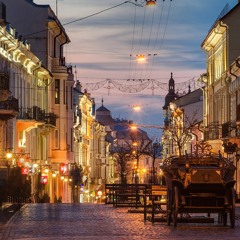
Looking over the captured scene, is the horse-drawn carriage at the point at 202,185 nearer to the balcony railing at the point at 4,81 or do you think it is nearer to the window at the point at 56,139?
the balcony railing at the point at 4,81

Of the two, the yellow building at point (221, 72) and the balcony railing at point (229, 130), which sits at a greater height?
the yellow building at point (221, 72)

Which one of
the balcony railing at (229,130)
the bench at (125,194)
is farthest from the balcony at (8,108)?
the balcony railing at (229,130)

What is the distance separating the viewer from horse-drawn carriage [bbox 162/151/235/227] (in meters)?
24.1

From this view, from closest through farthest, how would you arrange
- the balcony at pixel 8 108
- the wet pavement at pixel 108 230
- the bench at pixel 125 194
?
the wet pavement at pixel 108 230
the bench at pixel 125 194
the balcony at pixel 8 108

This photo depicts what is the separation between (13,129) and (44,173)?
11.8 m

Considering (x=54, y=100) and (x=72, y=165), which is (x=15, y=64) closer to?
(x=54, y=100)

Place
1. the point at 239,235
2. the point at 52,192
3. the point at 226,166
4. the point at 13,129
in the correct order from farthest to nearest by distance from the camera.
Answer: the point at 52,192 → the point at 13,129 → the point at 226,166 → the point at 239,235

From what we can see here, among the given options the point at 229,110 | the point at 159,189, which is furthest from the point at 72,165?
the point at 159,189

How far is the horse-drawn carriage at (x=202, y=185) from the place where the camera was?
24.1 meters

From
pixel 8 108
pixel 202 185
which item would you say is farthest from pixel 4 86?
pixel 202 185

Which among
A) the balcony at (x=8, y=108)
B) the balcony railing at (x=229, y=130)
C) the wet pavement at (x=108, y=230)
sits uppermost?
the balcony at (x=8, y=108)

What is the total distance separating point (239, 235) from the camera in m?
22.0

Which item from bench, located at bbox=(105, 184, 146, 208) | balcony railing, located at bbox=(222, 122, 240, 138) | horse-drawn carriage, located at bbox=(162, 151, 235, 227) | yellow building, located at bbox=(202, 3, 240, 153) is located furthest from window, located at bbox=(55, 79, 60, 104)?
horse-drawn carriage, located at bbox=(162, 151, 235, 227)

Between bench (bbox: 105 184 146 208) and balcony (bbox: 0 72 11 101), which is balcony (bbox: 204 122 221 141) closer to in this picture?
balcony (bbox: 0 72 11 101)
